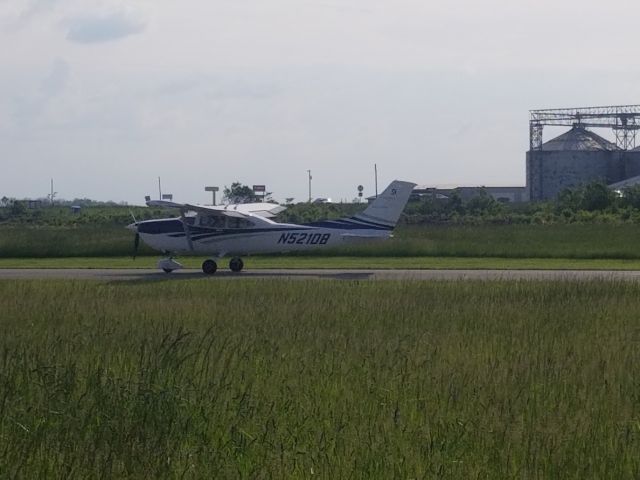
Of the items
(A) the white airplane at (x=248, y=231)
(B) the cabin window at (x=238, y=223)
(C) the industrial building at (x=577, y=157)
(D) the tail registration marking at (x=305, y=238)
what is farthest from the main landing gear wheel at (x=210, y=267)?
(C) the industrial building at (x=577, y=157)

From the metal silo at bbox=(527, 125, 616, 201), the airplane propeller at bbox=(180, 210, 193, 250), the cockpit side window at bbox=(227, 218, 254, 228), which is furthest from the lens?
the metal silo at bbox=(527, 125, 616, 201)

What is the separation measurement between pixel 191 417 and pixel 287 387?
52.7 inches

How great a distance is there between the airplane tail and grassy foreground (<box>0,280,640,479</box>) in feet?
49.4

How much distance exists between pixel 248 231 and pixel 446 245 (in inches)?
386

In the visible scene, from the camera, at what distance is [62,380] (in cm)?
954

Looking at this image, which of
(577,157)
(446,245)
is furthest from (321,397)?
(577,157)

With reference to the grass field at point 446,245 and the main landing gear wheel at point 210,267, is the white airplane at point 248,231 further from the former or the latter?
the grass field at point 446,245

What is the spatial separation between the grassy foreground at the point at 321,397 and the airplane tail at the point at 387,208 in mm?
15063

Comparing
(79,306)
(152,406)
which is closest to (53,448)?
(152,406)

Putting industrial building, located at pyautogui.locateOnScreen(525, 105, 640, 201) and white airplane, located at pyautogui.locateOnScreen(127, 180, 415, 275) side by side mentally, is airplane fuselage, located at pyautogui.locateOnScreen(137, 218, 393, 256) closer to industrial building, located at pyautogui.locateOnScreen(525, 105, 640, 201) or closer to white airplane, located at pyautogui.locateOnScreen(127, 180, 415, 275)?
white airplane, located at pyautogui.locateOnScreen(127, 180, 415, 275)

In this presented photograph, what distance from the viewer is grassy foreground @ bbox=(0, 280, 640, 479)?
759 centimetres

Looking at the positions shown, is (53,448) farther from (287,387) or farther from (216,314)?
(216,314)

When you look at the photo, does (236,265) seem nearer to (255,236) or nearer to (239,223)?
(255,236)

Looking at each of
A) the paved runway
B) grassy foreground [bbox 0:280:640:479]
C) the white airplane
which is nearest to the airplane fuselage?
the white airplane
